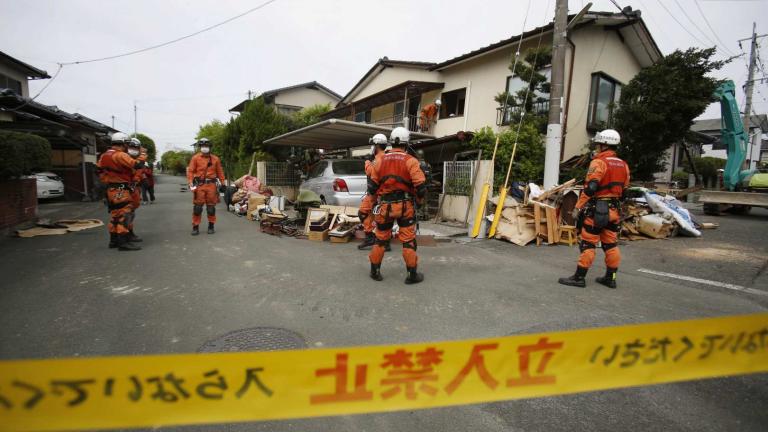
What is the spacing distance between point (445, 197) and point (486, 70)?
6.32 metres

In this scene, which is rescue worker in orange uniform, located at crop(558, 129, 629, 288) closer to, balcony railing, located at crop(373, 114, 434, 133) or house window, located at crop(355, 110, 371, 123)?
balcony railing, located at crop(373, 114, 434, 133)

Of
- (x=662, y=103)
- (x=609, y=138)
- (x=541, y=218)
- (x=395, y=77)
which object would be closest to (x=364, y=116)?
(x=395, y=77)

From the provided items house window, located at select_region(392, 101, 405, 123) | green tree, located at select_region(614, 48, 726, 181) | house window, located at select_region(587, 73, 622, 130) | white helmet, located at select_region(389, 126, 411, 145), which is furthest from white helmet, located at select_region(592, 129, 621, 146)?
house window, located at select_region(392, 101, 405, 123)

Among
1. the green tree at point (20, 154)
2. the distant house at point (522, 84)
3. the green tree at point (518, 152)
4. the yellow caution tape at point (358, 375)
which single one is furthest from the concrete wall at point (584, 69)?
the green tree at point (20, 154)

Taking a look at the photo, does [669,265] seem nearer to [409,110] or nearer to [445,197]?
[445,197]

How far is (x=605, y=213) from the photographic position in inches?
171

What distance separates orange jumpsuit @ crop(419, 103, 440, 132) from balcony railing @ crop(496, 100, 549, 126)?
10.2ft

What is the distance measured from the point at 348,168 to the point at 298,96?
23.5m

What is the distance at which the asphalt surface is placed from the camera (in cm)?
212

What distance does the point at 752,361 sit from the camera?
159 centimetres

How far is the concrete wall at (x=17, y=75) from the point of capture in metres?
16.3

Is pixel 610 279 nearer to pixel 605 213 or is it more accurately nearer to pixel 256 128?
pixel 605 213

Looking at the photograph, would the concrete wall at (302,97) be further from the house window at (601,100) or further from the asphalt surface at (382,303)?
the asphalt surface at (382,303)

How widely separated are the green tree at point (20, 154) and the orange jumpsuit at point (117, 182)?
1.83m
